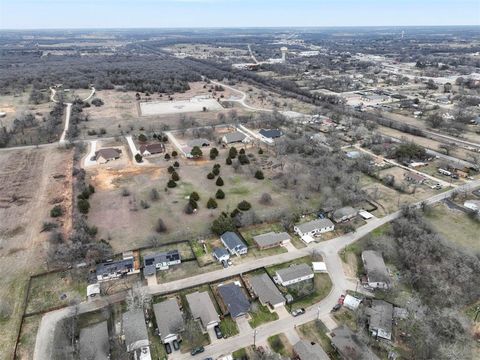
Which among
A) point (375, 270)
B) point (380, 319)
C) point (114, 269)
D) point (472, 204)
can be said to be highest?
point (114, 269)

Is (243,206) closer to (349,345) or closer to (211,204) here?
(211,204)

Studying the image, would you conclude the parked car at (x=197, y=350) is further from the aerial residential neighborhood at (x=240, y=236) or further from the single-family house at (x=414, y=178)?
the single-family house at (x=414, y=178)

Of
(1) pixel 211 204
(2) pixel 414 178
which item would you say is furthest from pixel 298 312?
(2) pixel 414 178

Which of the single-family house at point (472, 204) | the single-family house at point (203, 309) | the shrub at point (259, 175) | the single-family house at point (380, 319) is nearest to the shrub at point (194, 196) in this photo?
the shrub at point (259, 175)

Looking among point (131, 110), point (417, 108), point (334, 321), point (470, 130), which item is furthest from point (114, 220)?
point (417, 108)

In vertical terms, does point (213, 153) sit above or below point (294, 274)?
below

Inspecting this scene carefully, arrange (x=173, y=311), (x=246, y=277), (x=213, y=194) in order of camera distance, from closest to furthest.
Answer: (x=173, y=311)
(x=246, y=277)
(x=213, y=194)

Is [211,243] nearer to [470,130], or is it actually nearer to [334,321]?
[334,321]
